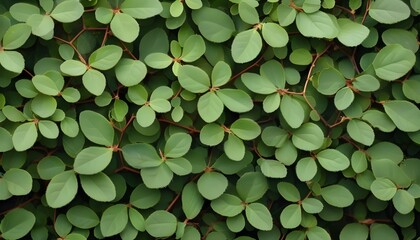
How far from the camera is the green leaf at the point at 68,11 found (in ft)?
3.94

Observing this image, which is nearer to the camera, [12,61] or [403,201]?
[12,61]

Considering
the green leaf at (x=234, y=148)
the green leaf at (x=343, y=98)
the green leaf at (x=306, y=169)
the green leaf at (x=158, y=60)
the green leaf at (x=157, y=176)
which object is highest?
the green leaf at (x=158, y=60)

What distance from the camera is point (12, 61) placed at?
3.90 ft

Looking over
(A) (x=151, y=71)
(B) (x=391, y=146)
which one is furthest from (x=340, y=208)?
(A) (x=151, y=71)

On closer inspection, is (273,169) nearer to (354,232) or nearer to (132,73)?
(354,232)

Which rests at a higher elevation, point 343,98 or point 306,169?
point 343,98

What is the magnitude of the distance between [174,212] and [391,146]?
1.79ft

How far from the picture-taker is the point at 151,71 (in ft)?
4.29

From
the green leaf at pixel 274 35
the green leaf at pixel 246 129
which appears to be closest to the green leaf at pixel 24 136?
the green leaf at pixel 246 129

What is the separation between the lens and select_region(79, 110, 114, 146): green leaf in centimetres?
121

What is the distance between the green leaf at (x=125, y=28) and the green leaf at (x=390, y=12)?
55 cm

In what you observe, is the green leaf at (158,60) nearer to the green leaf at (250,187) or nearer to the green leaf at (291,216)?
the green leaf at (250,187)

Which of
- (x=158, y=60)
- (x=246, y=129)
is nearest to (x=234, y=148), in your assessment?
(x=246, y=129)

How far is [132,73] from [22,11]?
275 millimetres
